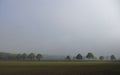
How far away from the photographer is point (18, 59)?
39.4 meters

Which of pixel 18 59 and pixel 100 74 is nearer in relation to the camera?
pixel 100 74

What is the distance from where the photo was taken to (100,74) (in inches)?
605

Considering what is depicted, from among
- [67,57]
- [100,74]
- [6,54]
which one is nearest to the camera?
[100,74]

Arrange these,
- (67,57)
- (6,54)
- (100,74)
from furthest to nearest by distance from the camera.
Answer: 1. (67,57)
2. (6,54)
3. (100,74)

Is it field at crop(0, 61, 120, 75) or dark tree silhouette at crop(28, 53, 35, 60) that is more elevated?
dark tree silhouette at crop(28, 53, 35, 60)

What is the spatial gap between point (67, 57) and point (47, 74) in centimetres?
2358

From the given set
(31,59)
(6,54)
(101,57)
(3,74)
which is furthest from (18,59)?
(3,74)

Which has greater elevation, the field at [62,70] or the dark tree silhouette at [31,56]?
the dark tree silhouette at [31,56]

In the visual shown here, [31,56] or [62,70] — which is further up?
[31,56]

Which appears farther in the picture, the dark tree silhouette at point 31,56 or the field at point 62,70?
the dark tree silhouette at point 31,56

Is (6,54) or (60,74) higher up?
(6,54)

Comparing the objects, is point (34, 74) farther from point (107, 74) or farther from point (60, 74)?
point (107, 74)

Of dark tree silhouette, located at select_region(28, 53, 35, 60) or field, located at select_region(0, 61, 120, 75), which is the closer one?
field, located at select_region(0, 61, 120, 75)

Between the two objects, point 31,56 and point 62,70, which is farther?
point 31,56
